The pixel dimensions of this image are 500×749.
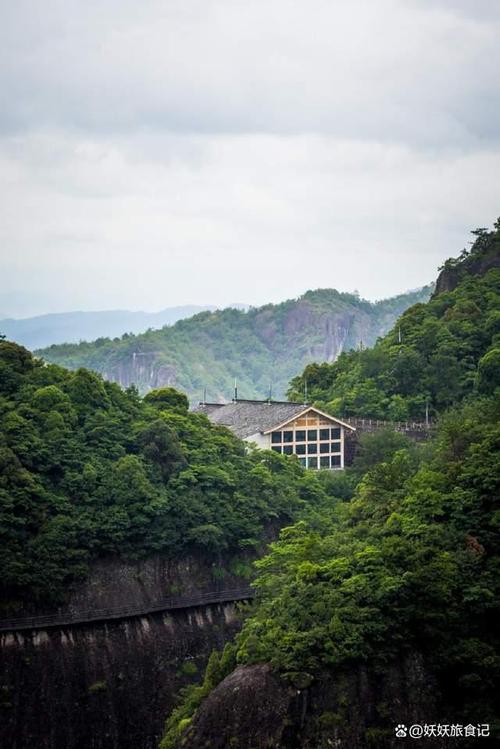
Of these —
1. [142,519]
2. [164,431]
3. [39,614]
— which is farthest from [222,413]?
[39,614]

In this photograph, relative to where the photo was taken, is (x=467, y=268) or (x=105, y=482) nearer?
(x=105, y=482)

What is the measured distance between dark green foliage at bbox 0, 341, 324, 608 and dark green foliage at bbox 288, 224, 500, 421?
340 inches

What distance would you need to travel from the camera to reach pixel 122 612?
103 feet

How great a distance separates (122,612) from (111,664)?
158 cm

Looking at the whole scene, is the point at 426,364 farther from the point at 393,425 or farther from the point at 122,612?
the point at 122,612

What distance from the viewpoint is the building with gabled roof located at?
44000 mm

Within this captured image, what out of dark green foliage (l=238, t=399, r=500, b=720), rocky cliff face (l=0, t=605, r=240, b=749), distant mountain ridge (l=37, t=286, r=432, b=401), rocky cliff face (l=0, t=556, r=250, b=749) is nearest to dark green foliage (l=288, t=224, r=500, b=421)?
rocky cliff face (l=0, t=556, r=250, b=749)

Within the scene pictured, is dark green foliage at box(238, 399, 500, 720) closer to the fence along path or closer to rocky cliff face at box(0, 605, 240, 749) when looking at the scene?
rocky cliff face at box(0, 605, 240, 749)

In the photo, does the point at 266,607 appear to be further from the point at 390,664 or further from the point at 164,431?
the point at 164,431

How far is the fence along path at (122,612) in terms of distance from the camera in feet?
97.8

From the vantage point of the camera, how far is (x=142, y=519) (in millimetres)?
32875

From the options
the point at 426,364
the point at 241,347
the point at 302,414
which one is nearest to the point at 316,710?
the point at 302,414

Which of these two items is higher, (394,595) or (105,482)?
(105,482)

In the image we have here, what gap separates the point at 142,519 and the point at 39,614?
4.15 m
